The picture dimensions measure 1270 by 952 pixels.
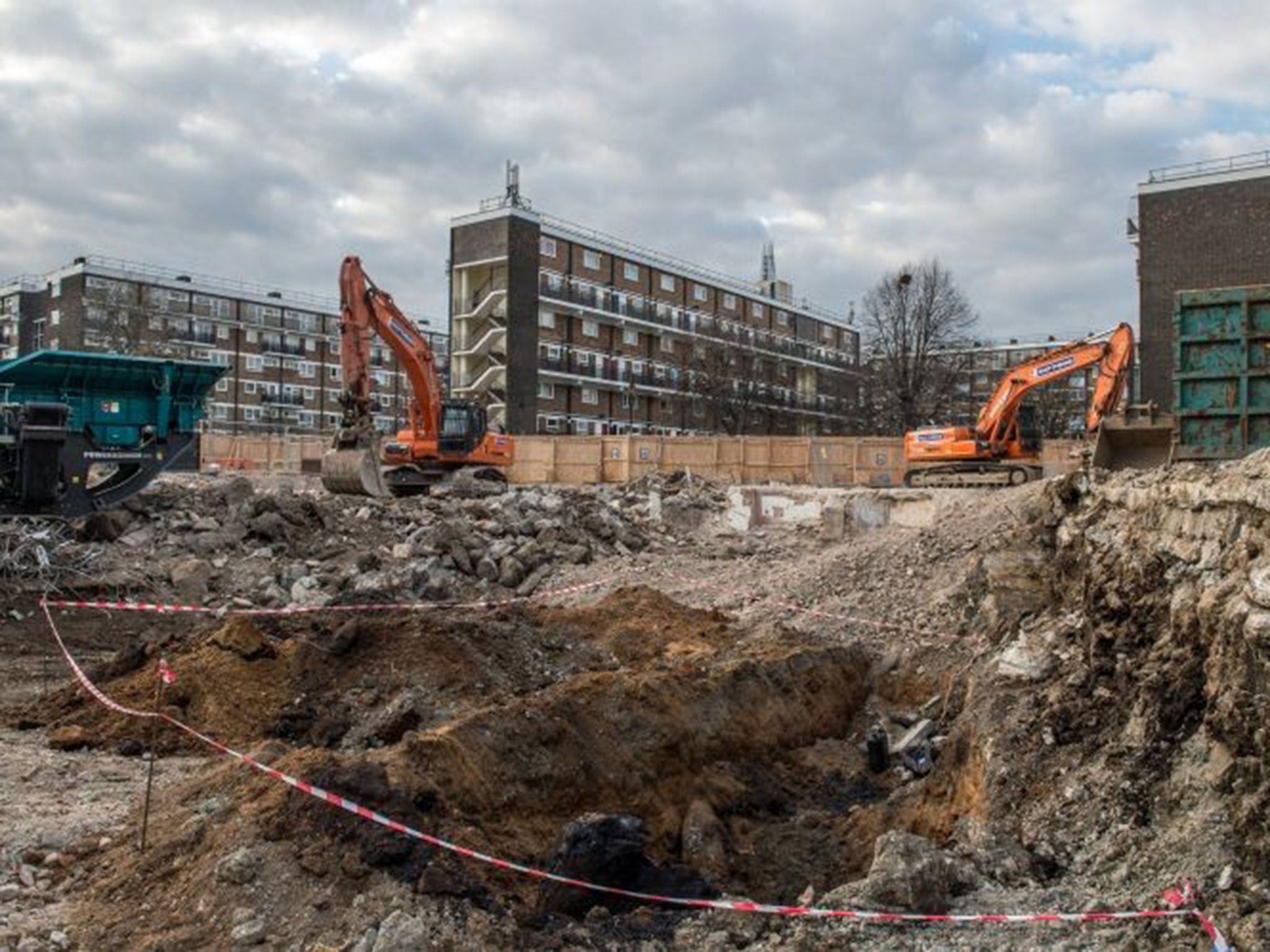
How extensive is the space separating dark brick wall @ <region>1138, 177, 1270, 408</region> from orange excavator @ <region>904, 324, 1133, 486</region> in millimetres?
16746

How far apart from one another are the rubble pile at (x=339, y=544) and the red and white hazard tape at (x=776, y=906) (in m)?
8.77

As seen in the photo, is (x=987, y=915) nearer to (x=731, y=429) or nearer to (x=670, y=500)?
(x=670, y=500)

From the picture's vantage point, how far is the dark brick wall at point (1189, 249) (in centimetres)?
4016

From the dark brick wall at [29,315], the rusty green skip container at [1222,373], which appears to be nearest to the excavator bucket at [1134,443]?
the rusty green skip container at [1222,373]

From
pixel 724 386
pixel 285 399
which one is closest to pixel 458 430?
pixel 724 386

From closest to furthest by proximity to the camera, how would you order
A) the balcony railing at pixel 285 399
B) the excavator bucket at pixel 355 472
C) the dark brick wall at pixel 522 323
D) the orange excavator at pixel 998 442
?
the excavator bucket at pixel 355 472, the orange excavator at pixel 998 442, the dark brick wall at pixel 522 323, the balcony railing at pixel 285 399

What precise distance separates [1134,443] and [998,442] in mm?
10051

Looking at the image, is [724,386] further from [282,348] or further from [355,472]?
[355,472]

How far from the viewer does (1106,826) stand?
5375 mm

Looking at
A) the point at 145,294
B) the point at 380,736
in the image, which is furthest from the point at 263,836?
the point at 145,294

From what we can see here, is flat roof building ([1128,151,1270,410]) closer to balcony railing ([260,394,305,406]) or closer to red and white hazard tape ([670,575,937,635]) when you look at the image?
red and white hazard tape ([670,575,937,635])

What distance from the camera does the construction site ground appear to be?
4.87 m

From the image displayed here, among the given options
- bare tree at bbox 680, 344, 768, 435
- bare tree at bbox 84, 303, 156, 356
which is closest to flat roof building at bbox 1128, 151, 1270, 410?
bare tree at bbox 680, 344, 768, 435

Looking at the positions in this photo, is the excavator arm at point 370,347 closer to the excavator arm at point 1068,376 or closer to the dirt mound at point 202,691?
the dirt mound at point 202,691
